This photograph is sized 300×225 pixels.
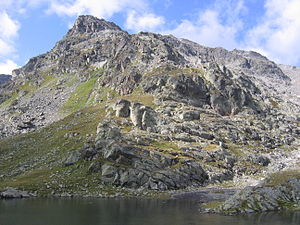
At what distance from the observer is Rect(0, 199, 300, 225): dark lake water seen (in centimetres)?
6569

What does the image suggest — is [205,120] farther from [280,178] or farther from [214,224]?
[214,224]

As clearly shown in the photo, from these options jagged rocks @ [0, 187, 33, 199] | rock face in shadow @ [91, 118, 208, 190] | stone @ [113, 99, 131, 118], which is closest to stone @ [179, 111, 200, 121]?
stone @ [113, 99, 131, 118]

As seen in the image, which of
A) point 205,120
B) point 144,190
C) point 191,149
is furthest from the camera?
point 205,120

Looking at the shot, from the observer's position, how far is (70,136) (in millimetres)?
159000

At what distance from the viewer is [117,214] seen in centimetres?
7356

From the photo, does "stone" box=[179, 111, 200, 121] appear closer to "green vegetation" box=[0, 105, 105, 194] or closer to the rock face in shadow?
"green vegetation" box=[0, 105, 105, 194]

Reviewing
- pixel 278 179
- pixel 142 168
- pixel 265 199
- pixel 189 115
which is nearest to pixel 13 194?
pixel 142 168

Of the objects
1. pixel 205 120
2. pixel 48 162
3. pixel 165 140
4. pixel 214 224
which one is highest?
pixel 205 120

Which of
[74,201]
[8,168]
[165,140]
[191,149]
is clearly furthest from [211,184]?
[8,168]

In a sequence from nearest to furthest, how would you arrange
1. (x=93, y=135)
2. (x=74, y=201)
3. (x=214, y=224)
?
(x=214, y=224)
(x=74, y=201)
(x=93, y=135)

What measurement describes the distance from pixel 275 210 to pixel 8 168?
99734 mm

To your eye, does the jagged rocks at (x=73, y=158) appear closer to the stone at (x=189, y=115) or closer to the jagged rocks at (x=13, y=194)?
the jagged rocks at (x=13, y=194)

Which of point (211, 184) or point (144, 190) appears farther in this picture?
point (211, 184)

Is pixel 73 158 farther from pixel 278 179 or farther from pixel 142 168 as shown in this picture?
pixel 278 179
